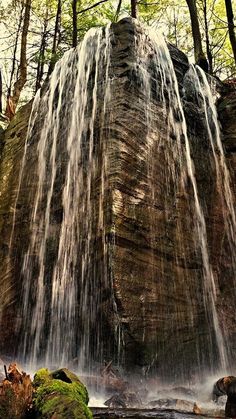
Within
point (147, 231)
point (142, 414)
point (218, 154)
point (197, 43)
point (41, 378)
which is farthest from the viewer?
point (197, 43)

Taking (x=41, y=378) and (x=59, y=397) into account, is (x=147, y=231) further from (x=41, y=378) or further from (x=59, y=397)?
(x=59, y=397)

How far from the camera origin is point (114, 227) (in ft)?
21.5

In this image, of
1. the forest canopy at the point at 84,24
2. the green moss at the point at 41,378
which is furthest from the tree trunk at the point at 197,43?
the green moss at the point at 41,378

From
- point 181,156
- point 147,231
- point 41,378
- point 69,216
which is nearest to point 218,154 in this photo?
point 181,156

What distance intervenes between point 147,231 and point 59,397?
4256 millimetres

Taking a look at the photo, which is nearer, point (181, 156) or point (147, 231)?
point (147, 231)

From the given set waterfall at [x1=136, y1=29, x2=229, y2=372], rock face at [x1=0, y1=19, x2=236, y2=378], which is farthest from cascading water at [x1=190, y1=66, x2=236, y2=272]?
rock face at [x1=0, y1=19, x2=236, y2=378]

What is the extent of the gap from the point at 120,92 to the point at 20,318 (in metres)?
4.68

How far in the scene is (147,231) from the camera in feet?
22.8

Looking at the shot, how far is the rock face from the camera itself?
6176 mm

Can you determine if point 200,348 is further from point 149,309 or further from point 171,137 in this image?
point 171,137

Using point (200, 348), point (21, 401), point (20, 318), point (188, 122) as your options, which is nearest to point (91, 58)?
point (188, 122)

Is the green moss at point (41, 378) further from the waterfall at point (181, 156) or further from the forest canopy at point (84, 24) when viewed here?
the forest canopy at point (84, 24)

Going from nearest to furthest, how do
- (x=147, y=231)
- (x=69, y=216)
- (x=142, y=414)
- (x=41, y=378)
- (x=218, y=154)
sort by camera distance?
(x=41, y=378) < (x=142, y=414) < (x=147, y=231) < (x=69, y=216) < (x=218, y=154)
